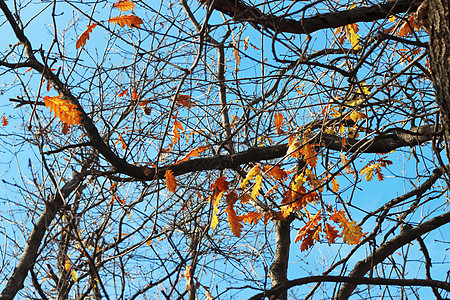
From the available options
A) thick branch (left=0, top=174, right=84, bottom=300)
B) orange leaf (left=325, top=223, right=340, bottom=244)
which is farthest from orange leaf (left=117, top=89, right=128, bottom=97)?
orange leaf (left=325, top=223, right=340, bottom=244)

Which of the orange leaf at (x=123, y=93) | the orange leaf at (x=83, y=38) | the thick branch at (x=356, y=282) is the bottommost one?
the thick branch at (x=356, y=282)

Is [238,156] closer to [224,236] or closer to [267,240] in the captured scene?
[267,240]

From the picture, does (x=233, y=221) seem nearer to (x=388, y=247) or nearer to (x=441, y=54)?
(x=388, y=247)

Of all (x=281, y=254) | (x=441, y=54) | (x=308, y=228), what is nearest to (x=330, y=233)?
(x=308, y=228)

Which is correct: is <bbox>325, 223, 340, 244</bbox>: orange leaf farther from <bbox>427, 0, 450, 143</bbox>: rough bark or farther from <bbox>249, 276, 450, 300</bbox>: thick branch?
<bbox>427, 0, 450, 143</bbox>: rough bark

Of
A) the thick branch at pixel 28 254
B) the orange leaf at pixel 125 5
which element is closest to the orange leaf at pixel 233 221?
the orange leaf at pixel 125 5

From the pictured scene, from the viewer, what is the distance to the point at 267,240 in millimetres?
4465

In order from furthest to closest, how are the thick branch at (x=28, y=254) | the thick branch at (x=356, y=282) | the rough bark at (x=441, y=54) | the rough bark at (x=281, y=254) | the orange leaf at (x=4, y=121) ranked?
the orange leaf at (x=4, y=121) < the thick branch at (x=28, y=254) < the rough bark at (x=281, y=254) < the thick branch at (x=356, y=282) < the rough bark at (x=441, y=54)

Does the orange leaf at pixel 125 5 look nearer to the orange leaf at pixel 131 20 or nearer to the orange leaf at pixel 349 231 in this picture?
the orange leaf at pixel 131 20

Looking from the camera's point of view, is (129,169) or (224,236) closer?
(129,169)

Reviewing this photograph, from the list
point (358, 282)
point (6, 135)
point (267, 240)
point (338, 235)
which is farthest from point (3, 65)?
point (358, 282)

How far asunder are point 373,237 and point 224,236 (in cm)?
264

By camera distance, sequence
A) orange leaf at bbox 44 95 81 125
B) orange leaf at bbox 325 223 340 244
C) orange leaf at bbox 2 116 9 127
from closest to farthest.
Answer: orange leaf at bbox 44 95 81 125
orange leaf at bbox 325 223 340 244
orange leaf at bbox 2 116 9 127

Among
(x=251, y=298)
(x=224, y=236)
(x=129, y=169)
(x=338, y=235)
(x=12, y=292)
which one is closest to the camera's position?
(x=251, y=298)
